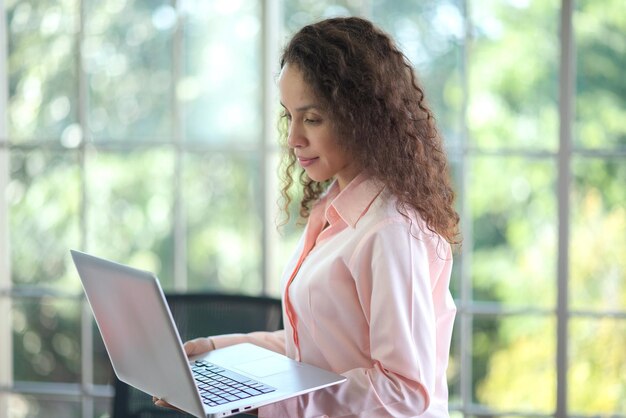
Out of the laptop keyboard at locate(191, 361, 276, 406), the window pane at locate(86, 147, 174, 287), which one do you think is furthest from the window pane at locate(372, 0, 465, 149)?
the laptop keyboard at locate(191, 361, 276, 406)

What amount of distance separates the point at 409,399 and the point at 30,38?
2221mm

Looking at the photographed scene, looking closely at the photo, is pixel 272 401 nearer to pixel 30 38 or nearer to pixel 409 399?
pixel 409 399

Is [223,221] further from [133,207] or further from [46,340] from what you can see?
[46,340]

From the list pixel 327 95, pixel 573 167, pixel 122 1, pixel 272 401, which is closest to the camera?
pixel 272 401

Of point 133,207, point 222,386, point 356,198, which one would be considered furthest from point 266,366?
→ point 133,207

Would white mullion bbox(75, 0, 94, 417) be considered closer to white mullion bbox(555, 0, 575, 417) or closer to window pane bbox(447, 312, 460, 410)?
window pane bbox(447, 312, 460, 410)

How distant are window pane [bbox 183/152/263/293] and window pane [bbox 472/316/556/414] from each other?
82 cm

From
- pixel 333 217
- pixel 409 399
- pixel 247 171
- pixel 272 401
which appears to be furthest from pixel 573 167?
pixel 272 401

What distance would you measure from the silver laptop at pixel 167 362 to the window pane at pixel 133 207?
143 centimetres

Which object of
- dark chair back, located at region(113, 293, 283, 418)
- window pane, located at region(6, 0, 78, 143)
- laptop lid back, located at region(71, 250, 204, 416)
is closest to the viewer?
laptop lid back, located at region(71, 250, 204, 416)

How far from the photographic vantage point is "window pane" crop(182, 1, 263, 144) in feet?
10.1

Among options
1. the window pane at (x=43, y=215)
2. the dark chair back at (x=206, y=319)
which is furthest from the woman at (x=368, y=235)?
the window pane at (x=43, y=215)

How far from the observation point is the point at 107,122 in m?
3.17

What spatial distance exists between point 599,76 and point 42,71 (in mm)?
1935
